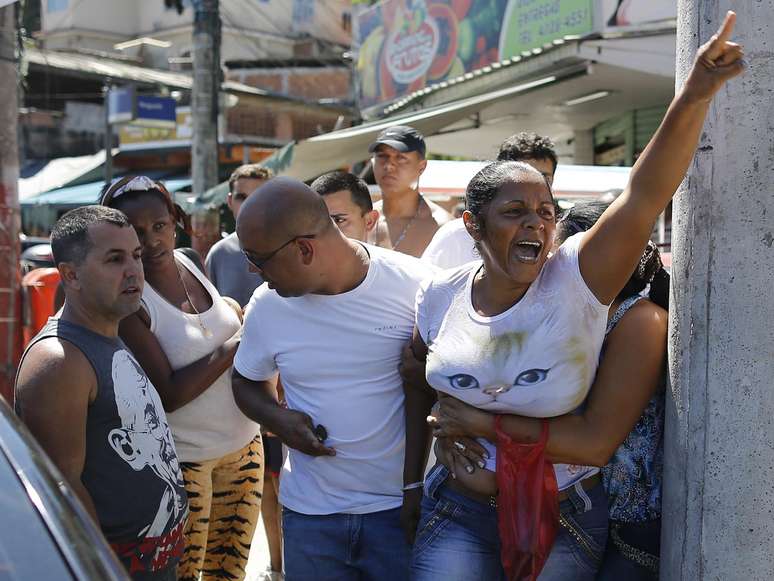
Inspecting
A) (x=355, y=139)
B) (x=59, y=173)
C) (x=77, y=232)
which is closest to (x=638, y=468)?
(x=77, y=232)

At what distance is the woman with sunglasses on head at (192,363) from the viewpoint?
329 centimetres

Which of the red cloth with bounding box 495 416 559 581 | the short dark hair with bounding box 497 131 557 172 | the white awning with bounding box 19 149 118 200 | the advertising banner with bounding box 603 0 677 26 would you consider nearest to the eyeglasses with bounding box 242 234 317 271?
the red cloth with bounding box 495 416 559 581

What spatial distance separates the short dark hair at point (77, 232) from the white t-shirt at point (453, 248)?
1568mm

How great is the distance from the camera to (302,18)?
108 ft

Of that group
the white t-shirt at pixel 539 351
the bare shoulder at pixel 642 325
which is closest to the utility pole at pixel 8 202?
the white t-shirt at pixel 539 351

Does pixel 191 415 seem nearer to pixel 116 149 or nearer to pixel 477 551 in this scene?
pixel 477 551

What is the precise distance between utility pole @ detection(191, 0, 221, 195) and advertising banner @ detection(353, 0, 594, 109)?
380cm

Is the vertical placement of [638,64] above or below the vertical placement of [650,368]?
above

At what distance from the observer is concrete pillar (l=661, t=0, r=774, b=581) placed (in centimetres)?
208

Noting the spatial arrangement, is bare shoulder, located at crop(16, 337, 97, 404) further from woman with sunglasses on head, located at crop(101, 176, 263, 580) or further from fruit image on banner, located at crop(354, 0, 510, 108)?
fruit image on banner, located at crop(354, 0, 510, 108)

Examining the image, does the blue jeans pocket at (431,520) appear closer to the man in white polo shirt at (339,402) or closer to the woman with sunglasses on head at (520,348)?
the woman with sunglasses on head at (520,348)

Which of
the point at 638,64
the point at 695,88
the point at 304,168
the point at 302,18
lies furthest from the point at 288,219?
the point at 302,18

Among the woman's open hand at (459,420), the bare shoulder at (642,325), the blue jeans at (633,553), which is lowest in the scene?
the blue jeans at (633,553)

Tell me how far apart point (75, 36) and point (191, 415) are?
34.1 m
